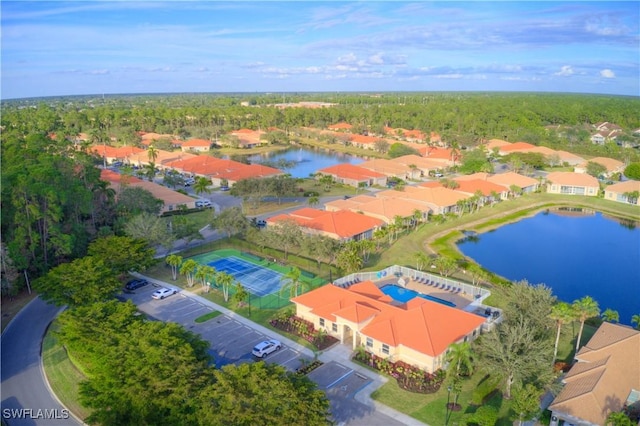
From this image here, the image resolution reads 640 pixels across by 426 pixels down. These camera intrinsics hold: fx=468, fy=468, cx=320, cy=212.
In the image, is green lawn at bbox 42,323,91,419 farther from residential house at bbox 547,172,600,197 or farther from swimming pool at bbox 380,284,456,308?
residential house at bbox 547,172,600,197

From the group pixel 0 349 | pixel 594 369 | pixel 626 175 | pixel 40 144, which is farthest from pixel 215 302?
pixel 626 175

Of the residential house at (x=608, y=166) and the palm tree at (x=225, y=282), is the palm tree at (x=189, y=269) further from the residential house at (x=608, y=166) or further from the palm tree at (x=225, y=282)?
the residential house at (x=608, y=166)

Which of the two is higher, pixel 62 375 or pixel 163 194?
pixel 163 194

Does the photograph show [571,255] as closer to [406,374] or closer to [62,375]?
[406,374]

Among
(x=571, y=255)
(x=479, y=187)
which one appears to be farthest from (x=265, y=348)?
(x=479, y=187)

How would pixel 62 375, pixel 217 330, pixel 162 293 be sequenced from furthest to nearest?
pixel 162 293
pixel 217 330
pixel 62 375

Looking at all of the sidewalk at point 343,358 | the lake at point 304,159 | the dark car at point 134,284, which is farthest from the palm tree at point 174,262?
the lake at point 304,159
